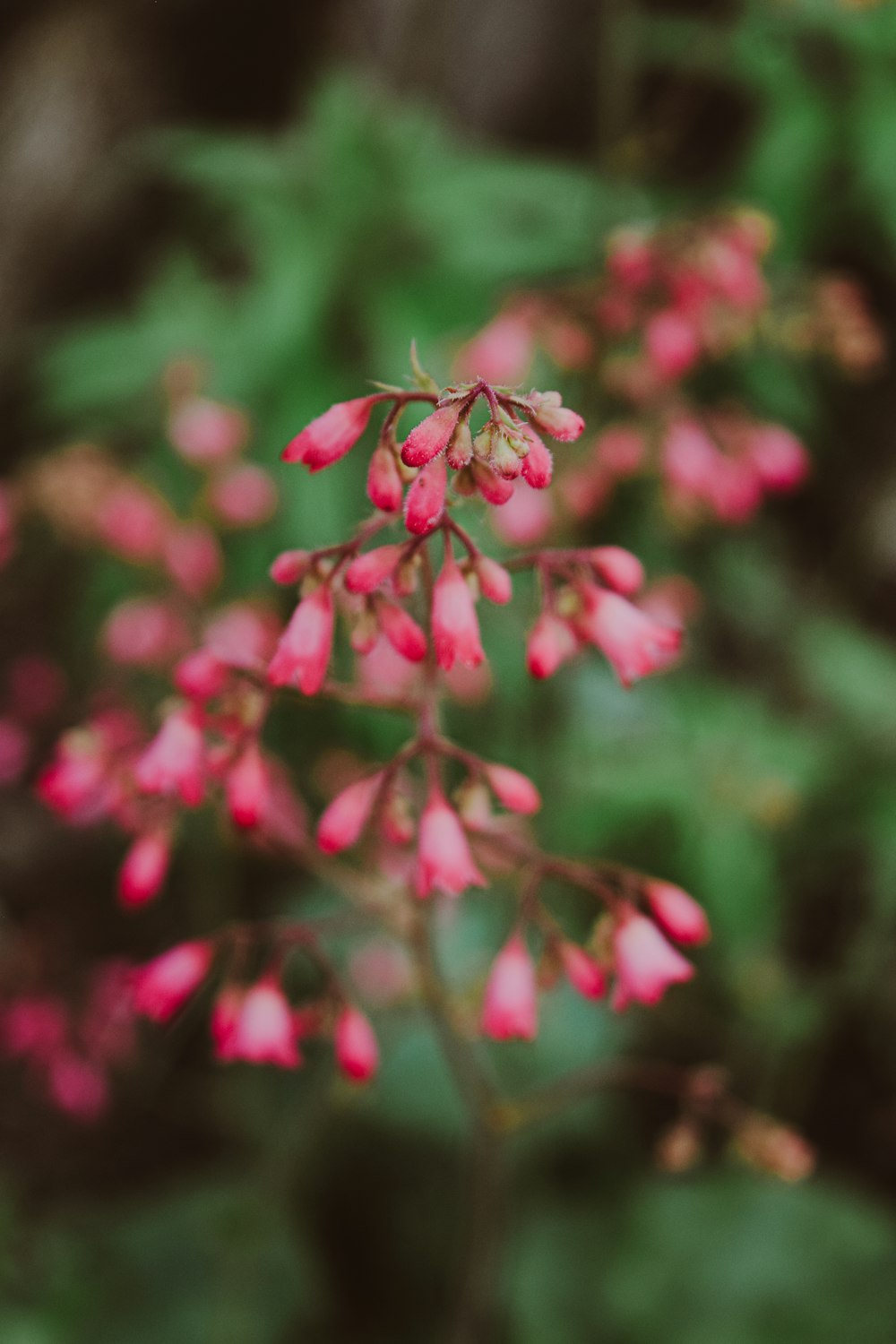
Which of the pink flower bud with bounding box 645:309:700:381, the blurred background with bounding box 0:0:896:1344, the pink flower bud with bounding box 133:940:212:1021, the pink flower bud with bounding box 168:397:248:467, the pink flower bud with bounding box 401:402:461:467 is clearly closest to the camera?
the pink flower bud with bounding box 401:402:461:467

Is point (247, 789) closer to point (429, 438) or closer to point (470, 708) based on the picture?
point (429, 438)

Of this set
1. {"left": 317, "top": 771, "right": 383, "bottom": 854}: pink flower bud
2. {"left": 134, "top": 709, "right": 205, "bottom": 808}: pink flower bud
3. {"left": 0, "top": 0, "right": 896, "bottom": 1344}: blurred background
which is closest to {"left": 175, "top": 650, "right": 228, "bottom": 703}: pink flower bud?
{"left": 134, "top": 709, "right": 205, "bottom": 808}: pink flower bud

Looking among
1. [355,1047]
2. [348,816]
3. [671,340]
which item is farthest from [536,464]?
[671,340]

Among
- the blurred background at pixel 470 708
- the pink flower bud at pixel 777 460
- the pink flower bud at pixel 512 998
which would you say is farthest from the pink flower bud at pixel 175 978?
the pink flower bud at pixel 777 460

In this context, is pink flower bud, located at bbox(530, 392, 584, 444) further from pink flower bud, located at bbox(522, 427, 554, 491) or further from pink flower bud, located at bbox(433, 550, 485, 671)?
pink flower bud, located at bbox(433, 550, 485, 671)

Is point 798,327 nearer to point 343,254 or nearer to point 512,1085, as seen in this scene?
point 343,254

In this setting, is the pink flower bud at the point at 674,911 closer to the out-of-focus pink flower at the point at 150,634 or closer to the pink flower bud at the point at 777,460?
the pink flower bud at the point at 777,460
